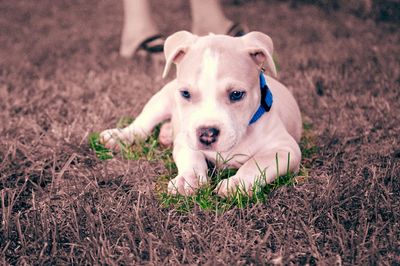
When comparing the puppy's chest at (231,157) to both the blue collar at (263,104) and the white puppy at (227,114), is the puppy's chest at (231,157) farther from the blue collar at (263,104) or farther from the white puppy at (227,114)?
the blue collar at (263,104)

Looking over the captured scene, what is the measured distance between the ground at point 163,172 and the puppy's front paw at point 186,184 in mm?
139

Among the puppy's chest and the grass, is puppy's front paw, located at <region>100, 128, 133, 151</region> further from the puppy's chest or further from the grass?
the puppy's chest

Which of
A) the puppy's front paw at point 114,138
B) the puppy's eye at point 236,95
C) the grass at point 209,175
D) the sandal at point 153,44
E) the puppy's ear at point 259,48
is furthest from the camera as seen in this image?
the sandal at point 153,44

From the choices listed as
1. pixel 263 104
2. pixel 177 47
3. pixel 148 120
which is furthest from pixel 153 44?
pixel 263 104

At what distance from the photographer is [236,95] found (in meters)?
3.05

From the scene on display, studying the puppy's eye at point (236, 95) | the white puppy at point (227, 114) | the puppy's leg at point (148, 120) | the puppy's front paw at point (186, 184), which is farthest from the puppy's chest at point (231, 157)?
the puppy's leg at point (148, 120)

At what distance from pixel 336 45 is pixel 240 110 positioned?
3876mm

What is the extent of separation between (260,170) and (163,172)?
747 mm

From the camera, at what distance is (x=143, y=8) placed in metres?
6.38

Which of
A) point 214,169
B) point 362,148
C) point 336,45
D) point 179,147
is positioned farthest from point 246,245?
point 336,45

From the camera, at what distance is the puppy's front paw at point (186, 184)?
304 centimetres

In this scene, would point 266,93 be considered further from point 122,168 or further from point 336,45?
point 336,45

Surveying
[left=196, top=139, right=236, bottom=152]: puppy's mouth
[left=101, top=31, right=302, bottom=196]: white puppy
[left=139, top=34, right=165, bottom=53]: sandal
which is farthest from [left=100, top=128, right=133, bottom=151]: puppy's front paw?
[left=139, top=34, right=165, bottom=53]: sandal

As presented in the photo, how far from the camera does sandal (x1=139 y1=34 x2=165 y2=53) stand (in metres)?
6.16
